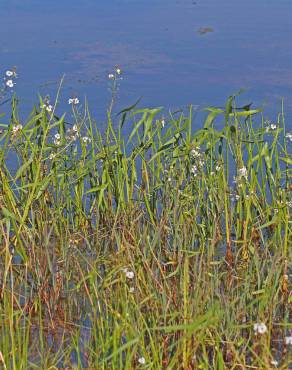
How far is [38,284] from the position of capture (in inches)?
106

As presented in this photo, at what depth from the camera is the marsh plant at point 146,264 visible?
224 cm

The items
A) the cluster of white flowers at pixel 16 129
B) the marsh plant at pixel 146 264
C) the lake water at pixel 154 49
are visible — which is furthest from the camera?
A: the lake water at pixel 154 49

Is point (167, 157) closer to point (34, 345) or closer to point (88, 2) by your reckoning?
point (34, 345)

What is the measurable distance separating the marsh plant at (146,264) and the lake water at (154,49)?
1.62 metres

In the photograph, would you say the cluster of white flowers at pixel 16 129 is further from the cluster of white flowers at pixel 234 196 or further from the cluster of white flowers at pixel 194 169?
the cluster of white flowers at pixel 234 196

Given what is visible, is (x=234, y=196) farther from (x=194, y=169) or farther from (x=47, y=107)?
(x=47, y=107)

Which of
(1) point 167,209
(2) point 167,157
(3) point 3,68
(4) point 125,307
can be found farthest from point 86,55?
(4) point 125,307

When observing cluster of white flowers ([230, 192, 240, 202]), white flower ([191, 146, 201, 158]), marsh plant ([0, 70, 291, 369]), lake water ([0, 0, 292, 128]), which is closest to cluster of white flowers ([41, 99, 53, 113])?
marsh plant ([0, 70, 291, 369])

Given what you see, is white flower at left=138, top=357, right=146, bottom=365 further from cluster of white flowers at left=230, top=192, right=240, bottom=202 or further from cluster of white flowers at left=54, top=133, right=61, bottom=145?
cluster of white flowers at left=54, top=133, right=61, bottom=145

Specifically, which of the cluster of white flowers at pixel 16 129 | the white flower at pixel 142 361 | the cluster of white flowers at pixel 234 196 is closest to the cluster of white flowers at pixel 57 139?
the cluster of white flowers at pixel 16 129

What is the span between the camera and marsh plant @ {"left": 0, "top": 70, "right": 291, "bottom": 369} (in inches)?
88.2

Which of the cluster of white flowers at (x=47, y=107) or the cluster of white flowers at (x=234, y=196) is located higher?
the cluster of white flowers at (x=47, y=107)

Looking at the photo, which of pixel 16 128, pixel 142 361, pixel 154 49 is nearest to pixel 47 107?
pixel 16 128

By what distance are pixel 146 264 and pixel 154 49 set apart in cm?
387
